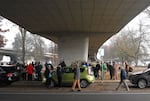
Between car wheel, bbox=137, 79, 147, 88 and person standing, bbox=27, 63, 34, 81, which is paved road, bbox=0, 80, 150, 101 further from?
person standing, bbox=27, 63, 34, 81

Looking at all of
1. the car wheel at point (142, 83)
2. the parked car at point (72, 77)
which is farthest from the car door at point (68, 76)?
the car wheel at point (142, 83)

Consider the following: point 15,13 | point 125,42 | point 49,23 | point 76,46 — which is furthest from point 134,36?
point 15,13

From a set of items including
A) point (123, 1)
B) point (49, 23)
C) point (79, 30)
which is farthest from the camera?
point (79, 30)

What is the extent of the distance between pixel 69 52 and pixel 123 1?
1872 centimetres

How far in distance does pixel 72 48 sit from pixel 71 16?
38.2 feet

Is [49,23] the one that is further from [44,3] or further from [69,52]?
[44,3]

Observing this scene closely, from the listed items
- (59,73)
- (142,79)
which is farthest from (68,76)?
(142,79)

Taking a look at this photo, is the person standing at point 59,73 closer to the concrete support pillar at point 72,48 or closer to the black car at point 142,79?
the black car at point 142,79

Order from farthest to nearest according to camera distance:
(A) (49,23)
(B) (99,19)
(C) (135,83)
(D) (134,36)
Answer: (D) (134,36), (A) (49,23), (B) (99,19), (C) (135,83)

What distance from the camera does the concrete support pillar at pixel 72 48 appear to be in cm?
3994

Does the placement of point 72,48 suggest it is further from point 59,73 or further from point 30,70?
point 59,73

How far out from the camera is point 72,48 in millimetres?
40031

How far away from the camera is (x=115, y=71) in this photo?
35812 mm

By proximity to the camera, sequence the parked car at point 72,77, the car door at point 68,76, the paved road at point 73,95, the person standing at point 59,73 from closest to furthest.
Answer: the paved road at point 73,95
the person standing at point 59,73
the parked car at point 72,77
the car door at point 68,76
